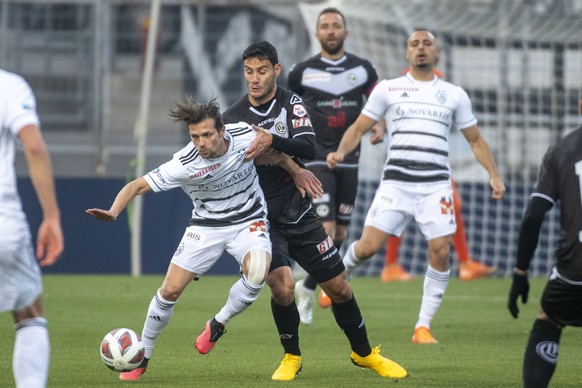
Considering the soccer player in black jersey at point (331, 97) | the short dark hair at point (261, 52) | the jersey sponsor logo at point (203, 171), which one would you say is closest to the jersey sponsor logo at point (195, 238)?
the jersey sponsor logo at point (203, 171)

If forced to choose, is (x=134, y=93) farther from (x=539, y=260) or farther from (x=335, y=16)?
(x=335, y=16)

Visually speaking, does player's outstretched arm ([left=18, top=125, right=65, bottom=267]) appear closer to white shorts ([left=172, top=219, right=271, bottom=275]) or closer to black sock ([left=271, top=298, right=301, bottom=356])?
white shorts ([left=172, top=219, right=271, bottom=275])

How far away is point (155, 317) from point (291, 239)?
99cm

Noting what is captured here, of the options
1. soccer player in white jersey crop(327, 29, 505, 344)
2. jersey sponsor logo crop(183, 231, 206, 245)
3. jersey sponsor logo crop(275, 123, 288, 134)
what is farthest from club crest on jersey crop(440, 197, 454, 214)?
jersey sponsor logo crop(183, 231, 206, 245)

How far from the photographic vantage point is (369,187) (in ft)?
52.1

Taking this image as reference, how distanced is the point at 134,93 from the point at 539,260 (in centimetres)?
663

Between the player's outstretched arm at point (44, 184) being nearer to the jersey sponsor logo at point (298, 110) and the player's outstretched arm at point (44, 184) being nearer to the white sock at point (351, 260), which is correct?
the jersey sponsor logo at point (298, 110)

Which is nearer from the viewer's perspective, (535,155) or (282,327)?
(282,327)

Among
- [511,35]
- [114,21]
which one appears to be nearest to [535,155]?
[511,35]

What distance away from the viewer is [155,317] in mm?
7344

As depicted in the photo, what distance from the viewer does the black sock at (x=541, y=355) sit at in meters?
5.78

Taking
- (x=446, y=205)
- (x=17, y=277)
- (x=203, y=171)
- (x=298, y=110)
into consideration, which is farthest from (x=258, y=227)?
(x=446, y=205)

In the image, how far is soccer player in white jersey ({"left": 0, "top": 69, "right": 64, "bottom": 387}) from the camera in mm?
5148

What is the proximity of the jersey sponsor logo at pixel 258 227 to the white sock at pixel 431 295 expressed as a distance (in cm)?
234
